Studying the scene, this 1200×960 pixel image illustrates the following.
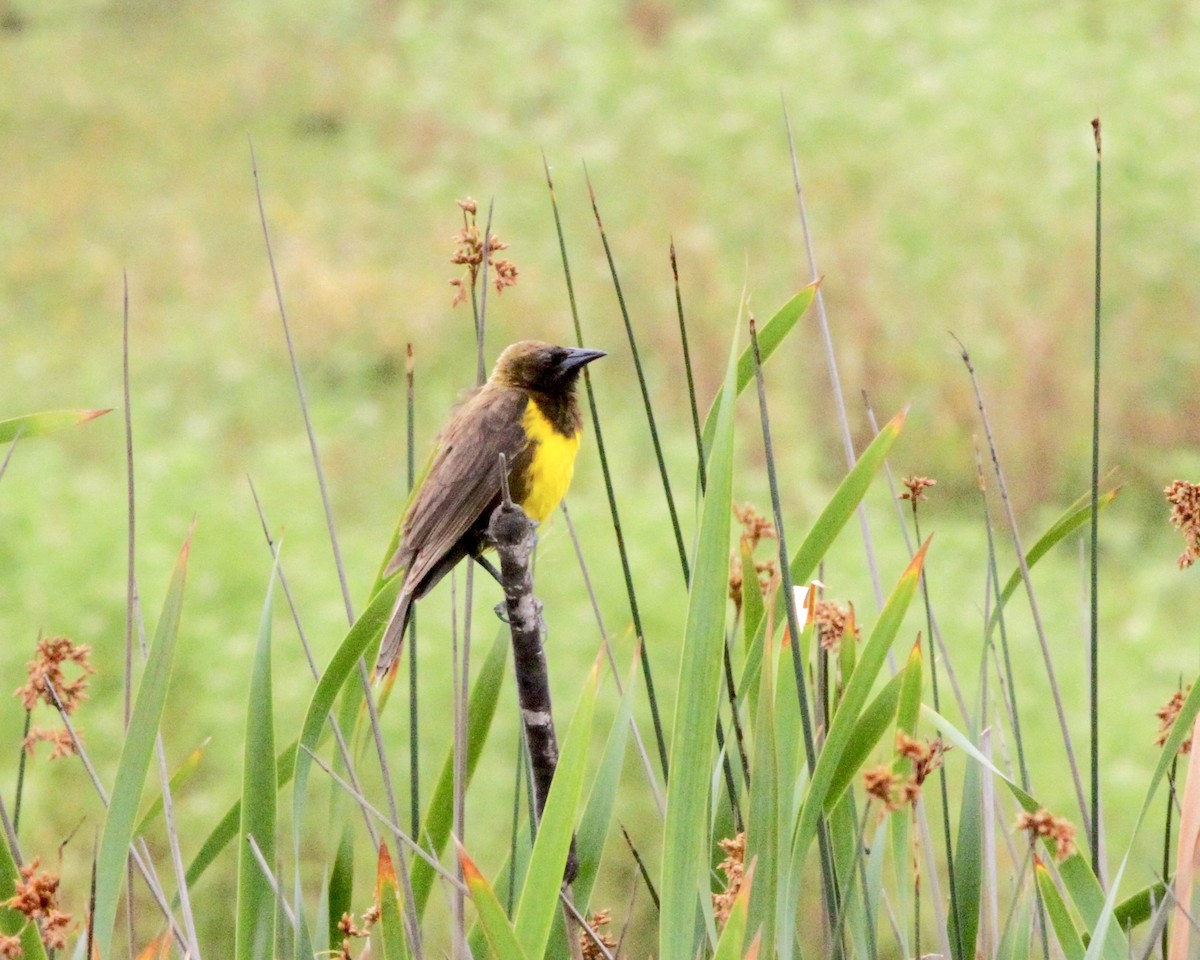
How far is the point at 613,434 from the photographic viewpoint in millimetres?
6379

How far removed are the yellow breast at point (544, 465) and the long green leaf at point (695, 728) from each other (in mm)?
1021

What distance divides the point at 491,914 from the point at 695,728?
0.23 m

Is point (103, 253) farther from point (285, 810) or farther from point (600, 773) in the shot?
point (600, 773)

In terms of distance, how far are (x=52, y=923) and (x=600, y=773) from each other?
534 millimetres

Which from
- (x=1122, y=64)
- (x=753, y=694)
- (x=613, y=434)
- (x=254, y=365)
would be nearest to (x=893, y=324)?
(x=613, y=434)

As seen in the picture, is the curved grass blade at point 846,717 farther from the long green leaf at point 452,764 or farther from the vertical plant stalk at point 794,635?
the long green leaf at point 452,764

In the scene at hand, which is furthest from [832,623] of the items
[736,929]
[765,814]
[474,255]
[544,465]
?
[544,465]

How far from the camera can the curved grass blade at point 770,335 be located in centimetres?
157

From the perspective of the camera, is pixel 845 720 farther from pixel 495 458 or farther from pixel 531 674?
pixel 495 458

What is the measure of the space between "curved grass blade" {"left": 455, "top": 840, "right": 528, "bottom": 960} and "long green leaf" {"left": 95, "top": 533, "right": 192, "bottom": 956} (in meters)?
0.35

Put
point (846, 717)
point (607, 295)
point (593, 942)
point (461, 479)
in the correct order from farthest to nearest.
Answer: point (607, 295) < point (461, 479) < point (593, 942) < point (846, 717)

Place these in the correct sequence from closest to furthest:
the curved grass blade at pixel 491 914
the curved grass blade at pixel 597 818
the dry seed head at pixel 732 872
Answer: the curved grass blade at pixel 491 914, the dry seed head at pixel 732 872, the curved grass blade at pixel 597 818

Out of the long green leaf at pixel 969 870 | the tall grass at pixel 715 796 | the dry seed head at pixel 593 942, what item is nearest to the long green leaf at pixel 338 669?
the tall grass at pixel 715 796

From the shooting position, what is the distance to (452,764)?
1645 millimetres
